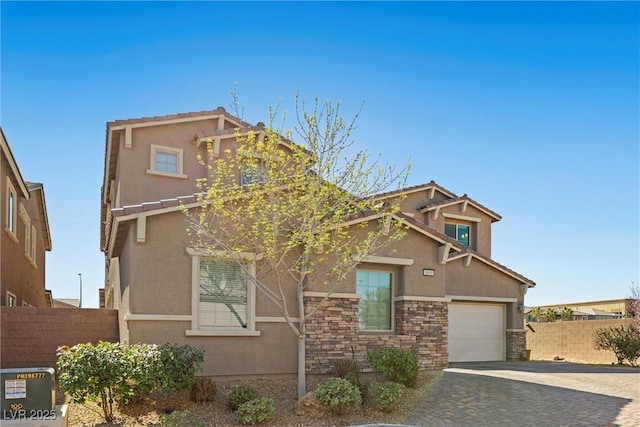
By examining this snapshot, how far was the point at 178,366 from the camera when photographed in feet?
34.2

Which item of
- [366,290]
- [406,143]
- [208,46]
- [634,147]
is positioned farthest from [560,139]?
[208,46]

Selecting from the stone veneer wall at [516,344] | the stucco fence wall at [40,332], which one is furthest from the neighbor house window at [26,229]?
the stone veneer wall at [516,344]

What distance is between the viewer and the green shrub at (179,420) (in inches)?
371

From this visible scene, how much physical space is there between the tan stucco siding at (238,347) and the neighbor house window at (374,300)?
7.43 ft

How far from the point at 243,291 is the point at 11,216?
924cm

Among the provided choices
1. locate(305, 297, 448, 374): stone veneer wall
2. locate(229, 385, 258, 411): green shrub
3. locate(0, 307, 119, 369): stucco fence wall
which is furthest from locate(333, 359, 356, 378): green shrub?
locate(0, 307, 119, 369): stucco fence wall

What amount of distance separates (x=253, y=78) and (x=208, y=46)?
124cm

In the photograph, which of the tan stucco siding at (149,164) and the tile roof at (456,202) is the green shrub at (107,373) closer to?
the tan stucco siding at (149,164)

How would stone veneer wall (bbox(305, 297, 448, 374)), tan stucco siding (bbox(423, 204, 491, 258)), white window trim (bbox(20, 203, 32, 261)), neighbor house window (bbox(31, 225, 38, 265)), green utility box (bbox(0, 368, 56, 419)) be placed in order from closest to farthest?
1. green utility box (bbox(0, 368, 56, 419))
2. stone veneer wall (bbox(305, 297, 448, 374))
3. white window trim (bbox(20, 203, 32, 261))
4. neighbor house window (bbox(31, 225, 38, 265))
5. tan stucco siding (bbox(423, 204, 491, 258))

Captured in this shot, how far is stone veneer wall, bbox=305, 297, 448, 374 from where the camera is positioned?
13.5 metres

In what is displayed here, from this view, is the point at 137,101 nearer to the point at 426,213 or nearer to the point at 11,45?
the point at 11,45

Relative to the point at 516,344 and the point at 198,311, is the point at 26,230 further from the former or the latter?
the point at 516,344

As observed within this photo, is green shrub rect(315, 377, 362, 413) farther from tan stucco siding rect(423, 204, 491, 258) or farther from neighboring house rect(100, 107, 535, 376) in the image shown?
tan stucco siding rect(423, 204, 491, 258)

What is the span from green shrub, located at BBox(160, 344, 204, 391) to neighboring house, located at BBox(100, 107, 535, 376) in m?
1.74
